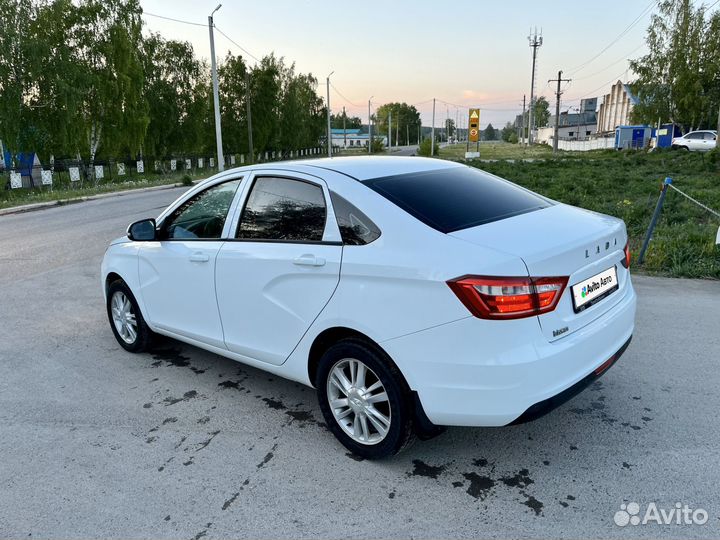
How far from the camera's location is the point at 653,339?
16.6 feet

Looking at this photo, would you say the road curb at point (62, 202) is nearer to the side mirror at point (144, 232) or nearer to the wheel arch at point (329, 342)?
the side mirror at point (144, 232)

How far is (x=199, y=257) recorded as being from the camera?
399 centimetres

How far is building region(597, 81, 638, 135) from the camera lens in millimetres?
79938

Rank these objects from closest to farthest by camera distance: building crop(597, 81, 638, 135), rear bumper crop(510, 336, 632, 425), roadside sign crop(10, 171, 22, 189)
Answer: rear bumper crop(510, 336, 632, 425), roadside sign crop(10, 171, 22, 189), building crop(597, 81, 638, 135)

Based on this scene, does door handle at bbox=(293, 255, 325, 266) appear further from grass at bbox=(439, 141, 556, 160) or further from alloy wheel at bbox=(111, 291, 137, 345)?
grass at bbox=(439, 141, 556, 160)

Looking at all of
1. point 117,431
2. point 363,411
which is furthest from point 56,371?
point 363,411

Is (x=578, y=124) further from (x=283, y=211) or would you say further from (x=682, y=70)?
(x=283, y=211)

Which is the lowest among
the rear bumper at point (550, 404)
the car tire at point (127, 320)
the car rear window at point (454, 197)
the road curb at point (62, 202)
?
the road curb at point (62, 202)

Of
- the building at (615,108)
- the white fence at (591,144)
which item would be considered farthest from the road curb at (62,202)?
the building at (615,108)

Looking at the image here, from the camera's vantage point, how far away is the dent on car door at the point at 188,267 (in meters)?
3.99

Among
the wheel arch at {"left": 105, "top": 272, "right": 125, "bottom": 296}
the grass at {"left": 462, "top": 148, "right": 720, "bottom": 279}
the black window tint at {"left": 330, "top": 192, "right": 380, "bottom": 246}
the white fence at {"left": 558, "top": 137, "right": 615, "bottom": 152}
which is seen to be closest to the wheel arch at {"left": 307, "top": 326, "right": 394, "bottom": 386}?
the black window tint at {"left": 330, "top": 192, "right": 380, "bottom": 246}

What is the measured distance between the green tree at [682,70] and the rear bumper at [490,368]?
49178mm

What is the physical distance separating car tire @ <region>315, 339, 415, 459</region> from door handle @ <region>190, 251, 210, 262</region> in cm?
123

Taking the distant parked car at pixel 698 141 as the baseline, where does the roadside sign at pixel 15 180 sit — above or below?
below
